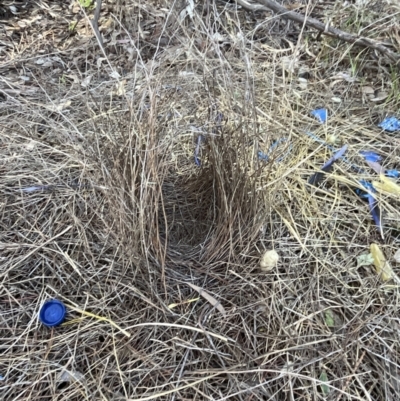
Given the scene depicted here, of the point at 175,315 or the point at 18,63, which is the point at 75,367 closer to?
the point at 175,315

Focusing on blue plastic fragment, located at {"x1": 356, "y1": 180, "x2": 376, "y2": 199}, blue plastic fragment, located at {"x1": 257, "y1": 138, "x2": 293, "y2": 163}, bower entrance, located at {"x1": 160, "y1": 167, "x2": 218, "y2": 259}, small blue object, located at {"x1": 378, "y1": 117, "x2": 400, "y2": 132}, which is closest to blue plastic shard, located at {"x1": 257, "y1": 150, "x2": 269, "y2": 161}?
blue plastic fragment, located at {"x1": 257, "y1": 138, "x2": 293, "y2": 163}

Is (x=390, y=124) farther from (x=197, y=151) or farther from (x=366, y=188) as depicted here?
(x=197, y=151)

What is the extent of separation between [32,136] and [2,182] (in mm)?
245

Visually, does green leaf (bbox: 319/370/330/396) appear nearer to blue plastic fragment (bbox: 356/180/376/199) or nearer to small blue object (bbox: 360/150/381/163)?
blue plastic fragment (bbox: 356/180/376/199)

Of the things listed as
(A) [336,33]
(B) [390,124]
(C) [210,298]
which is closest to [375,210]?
(B) [390,124]

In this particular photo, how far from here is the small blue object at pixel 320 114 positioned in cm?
177

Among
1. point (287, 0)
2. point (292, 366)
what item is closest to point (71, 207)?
point (292, 366)

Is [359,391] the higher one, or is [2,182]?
[2,182]

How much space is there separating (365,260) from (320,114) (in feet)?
2.18

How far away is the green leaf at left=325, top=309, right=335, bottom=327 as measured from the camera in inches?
47.6

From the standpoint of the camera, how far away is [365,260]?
1.33 metres

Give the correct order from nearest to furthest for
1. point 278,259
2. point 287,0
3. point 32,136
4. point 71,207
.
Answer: point 278,259 < point 71,207 < point 32,136 < point 287,0

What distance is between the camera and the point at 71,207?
1446 mm

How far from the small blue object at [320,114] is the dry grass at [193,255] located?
0.22ft
